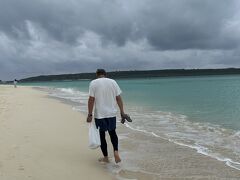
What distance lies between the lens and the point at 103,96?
6.83m

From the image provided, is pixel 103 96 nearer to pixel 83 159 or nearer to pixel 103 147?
pixel 103 147

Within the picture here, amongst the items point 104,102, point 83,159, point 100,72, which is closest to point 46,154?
point 83,159

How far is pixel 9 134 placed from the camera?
8.92 metres

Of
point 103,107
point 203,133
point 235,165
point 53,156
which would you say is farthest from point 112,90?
point 203,133

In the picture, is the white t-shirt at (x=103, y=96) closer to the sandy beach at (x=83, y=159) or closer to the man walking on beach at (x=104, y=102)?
the man walking on beach at (x=104, y=102)

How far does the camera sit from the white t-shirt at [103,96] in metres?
6.82

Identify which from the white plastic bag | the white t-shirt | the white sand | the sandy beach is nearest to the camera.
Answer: the white sand

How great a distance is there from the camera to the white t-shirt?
682 centimetres

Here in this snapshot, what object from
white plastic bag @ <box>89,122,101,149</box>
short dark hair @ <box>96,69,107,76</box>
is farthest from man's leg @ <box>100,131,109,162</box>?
short dark hair @ <box>96,69,107,76</box>

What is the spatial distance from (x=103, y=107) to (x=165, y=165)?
1.55 m

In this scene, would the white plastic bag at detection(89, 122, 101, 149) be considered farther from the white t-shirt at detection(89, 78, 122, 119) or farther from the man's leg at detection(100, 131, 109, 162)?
the white t-shirt at detection(89, 78, 122, 119)

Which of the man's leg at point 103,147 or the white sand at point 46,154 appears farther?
the man's leg at point 103,147

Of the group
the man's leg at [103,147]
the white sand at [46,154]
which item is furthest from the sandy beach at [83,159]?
Result: the man's leg at [103,147]

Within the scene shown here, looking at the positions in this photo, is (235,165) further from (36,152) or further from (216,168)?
(36,152)
